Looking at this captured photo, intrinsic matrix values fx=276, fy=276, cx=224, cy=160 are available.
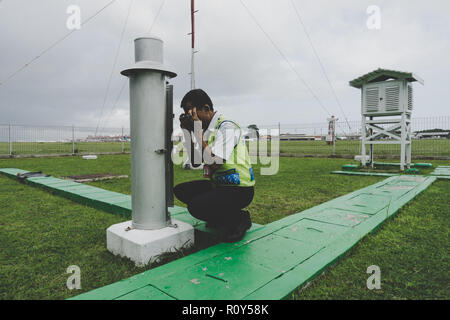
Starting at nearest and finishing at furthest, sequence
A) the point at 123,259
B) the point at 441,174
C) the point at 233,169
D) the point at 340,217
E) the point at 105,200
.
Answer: the point at 123,259
the point at 233,169
the point at 340,217
the point at 105,200
the point at 441,174

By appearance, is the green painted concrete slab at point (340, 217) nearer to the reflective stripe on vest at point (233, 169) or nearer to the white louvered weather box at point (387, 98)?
the reflective stripe on vest at point (233, 169)

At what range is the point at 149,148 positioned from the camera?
7.16 feet

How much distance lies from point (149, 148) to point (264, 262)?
1211 mm

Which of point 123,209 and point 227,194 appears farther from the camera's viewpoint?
point 123,209

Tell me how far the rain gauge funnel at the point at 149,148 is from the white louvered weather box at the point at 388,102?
745 centimetres

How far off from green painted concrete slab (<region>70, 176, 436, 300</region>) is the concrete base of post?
0.82 ft

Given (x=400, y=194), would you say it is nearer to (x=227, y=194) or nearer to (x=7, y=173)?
(x=227, y=194)

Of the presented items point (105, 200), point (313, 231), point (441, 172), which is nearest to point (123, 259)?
point (313, 231)

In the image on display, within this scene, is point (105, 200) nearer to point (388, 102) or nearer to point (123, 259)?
point (123, 259)

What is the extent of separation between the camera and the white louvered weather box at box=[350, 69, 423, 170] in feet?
25.0

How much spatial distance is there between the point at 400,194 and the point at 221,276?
3.73 meters

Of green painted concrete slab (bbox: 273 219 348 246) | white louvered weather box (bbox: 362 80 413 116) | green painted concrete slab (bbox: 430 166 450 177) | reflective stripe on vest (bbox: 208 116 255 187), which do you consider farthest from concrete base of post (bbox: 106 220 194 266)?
white louvered weather box (bbox: 362 80 413 116)

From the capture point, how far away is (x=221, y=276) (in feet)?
5.49
